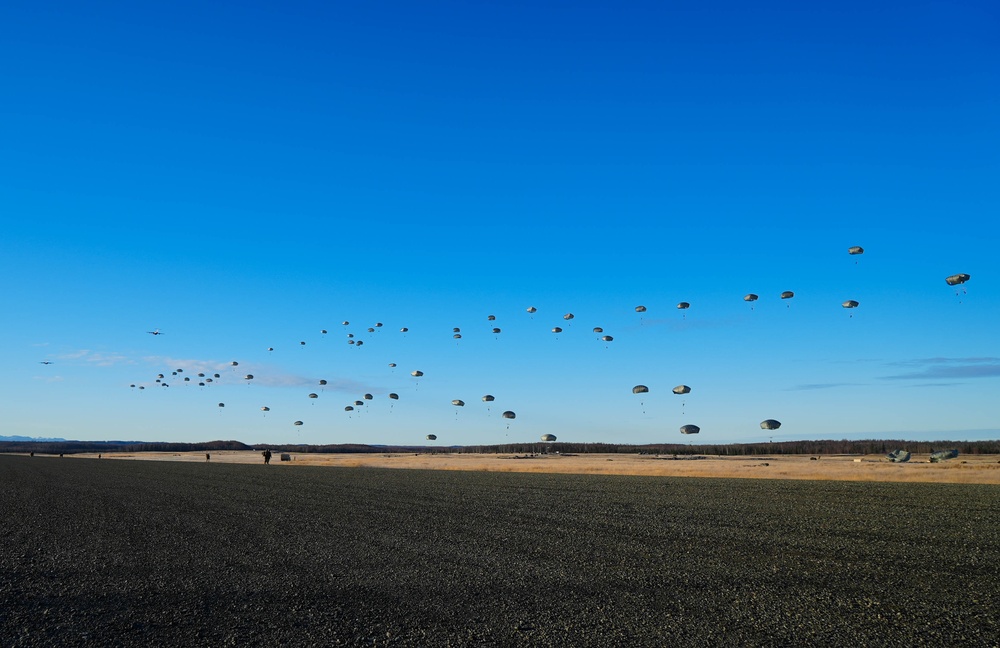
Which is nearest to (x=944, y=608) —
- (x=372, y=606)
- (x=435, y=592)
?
(x=435, y=592)

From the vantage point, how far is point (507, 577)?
13.9 metres

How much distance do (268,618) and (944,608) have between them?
36.3 feet

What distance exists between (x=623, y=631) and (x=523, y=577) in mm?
4149

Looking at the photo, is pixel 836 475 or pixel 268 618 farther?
pixel 836 475

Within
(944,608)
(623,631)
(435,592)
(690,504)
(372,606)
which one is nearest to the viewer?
(623,631)

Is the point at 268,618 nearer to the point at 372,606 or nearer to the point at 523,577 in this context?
the point at 372,606

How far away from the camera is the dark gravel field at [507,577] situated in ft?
33.3

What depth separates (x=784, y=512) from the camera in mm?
25484

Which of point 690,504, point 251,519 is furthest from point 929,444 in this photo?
point 251,519

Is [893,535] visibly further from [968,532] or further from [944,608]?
[944,608]

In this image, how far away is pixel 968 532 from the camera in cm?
1947

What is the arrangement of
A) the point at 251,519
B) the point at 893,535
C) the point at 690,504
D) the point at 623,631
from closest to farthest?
the point at 623,631
the point at 893,535
the point at 251,519
the point at 690,504

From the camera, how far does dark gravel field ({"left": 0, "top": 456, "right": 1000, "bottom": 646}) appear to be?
10.1m

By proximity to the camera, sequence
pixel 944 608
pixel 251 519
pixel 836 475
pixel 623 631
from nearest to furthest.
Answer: pixel 623 631, pixel 944 608, pixel 251 519, pixel 836 475
